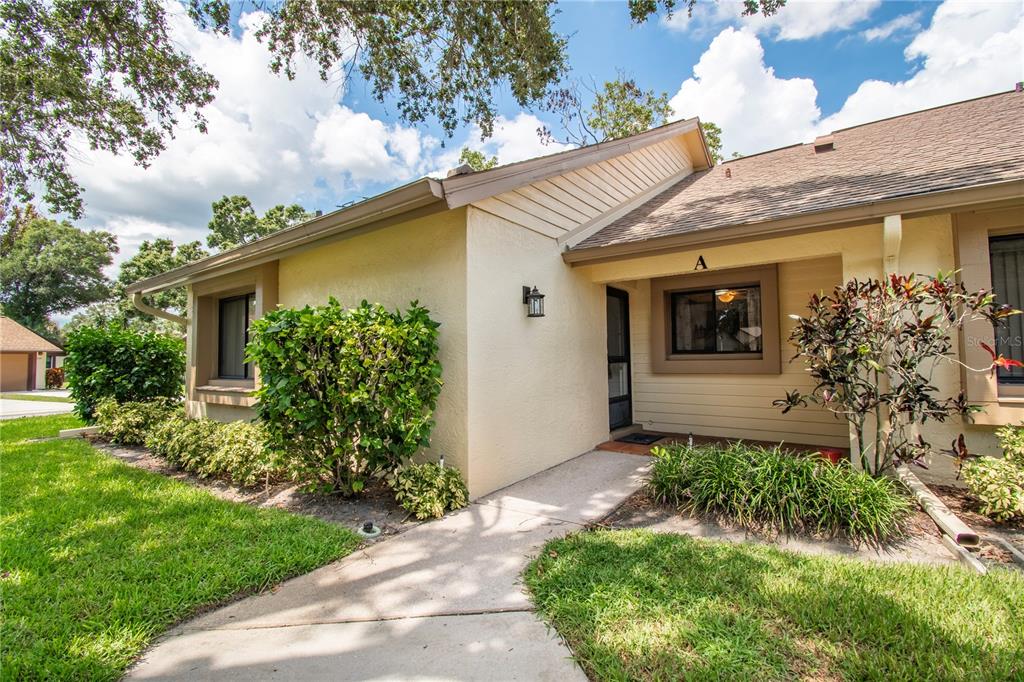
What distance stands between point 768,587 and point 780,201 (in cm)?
463

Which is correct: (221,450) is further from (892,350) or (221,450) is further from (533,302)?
(892,350)

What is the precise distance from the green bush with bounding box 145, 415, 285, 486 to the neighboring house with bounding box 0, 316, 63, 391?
31522 millimetres

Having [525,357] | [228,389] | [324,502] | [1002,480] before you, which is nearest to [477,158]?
[228,389]

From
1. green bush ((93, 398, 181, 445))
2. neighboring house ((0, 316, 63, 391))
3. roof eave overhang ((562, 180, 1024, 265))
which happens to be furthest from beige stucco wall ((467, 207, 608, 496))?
neighboring house ((0, 316, 63, 391))

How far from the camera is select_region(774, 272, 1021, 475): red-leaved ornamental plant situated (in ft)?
12.7

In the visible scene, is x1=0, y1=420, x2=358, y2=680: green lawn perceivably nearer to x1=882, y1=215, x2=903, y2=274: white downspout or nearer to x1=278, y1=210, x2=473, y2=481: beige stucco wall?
x1=278, y1=210, x2=473, y2=481: beige stucco wall

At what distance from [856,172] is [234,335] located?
10.2 metres

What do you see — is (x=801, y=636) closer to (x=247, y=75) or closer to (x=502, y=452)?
(x=502, y=452)

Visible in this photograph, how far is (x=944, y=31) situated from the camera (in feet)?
20.9

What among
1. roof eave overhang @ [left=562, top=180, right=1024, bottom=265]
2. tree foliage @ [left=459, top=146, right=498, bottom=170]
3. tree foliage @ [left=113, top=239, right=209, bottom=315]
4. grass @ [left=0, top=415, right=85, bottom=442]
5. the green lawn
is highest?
tree foliage @ [left=459, top=146, right=498, bottom=170]

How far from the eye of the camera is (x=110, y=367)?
8.58 metres

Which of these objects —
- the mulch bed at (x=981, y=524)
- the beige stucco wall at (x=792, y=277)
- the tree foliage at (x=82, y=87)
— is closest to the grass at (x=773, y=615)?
the mulch bed at (x=981, y=524)

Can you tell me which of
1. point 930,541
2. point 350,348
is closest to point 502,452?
point 350,348

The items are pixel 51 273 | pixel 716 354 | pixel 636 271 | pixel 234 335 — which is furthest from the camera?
pixel 51 273
